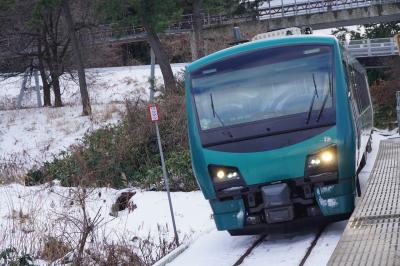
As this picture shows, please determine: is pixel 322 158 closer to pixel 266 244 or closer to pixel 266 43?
pixel 266 244

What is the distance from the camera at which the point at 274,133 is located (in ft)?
30.3

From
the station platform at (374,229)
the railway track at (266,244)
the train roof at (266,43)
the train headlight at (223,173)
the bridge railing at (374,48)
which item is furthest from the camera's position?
Answer: the bridge railing at (374,48)

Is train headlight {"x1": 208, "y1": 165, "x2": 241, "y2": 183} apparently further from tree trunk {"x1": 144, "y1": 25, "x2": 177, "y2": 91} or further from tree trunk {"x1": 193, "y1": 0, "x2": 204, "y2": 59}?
tree trunk {"x1": 193, "y1": 0, "x2": 204, "y2": 59}

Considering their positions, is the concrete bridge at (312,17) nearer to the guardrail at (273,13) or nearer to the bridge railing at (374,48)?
the guardrail at (273,13)

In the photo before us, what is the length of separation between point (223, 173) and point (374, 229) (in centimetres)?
238

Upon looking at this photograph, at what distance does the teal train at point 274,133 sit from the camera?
900 cm

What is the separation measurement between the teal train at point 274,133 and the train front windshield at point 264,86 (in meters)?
0.01

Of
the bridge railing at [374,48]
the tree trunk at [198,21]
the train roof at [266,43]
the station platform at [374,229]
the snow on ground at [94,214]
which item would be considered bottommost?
the snow on ground at [94,214]

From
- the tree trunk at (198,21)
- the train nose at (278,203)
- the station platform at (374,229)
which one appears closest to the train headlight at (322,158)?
the train nose at (278,203)

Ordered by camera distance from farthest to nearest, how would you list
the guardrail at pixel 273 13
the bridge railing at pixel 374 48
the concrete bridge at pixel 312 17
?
the concrete bridge at pixel 312 17
the guardrail at pixel 273 13
the bridge railing at pixel 374 48

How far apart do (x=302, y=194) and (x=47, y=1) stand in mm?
22178

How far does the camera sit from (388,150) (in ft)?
A: 53.2

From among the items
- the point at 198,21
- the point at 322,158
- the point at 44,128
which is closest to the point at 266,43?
the point at 322,158

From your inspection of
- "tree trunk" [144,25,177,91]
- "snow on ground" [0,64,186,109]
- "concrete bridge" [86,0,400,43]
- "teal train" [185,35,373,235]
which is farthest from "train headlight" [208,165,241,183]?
"concrete bridge" [86,0,400,43]
